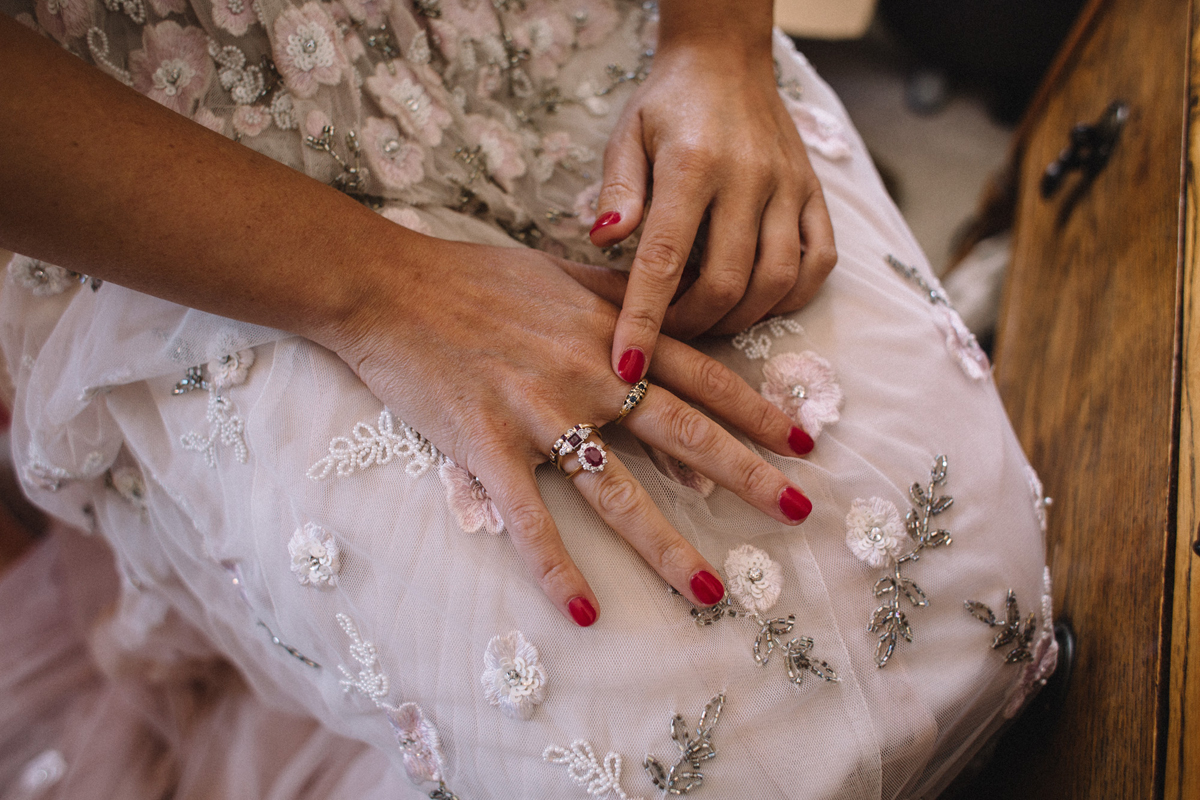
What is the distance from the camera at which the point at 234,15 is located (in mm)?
615

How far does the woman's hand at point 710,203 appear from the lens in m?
0.66

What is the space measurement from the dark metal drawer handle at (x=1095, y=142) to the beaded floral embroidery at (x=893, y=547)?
76 cm

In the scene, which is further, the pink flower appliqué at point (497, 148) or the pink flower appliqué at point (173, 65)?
the pink flower appliqué at point (497, 148)

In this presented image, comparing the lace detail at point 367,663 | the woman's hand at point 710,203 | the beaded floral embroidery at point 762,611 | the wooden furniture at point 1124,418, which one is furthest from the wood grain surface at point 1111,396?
the lace detail at point 367,663

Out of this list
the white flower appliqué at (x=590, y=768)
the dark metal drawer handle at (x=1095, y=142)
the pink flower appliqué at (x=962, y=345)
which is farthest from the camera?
the dark metal drawer handle at (x=1095, y=142)

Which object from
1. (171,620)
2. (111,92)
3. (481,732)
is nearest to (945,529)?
(481,732)

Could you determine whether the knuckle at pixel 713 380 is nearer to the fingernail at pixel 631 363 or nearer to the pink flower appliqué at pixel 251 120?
the fingernail at pixel 631 363

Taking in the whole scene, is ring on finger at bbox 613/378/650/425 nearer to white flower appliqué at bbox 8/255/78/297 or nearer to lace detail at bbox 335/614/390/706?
lace detail at bbox 335/614/390/706

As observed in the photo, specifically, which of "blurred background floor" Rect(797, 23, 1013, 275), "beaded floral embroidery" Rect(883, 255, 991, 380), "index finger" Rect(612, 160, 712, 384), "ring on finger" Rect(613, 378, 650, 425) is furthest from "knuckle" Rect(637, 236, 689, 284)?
"blurred background floor" Rect(797, 23, 1013, 275)

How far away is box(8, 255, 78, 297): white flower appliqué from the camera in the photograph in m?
0.67

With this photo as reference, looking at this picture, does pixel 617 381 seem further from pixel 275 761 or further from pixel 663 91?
pixel 275 761

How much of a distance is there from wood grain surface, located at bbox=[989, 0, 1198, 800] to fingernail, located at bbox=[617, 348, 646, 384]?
563mm

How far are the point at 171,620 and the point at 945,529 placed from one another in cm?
102

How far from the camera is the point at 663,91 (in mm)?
774
